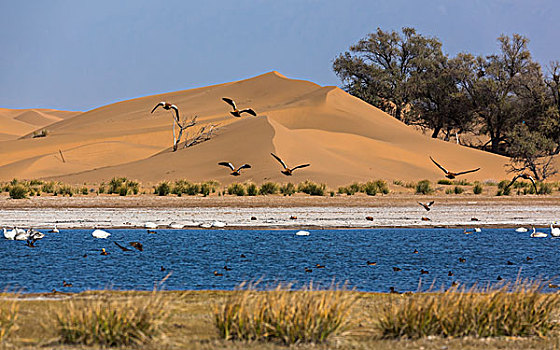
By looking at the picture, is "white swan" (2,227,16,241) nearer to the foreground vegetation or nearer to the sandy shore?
the sandy shore

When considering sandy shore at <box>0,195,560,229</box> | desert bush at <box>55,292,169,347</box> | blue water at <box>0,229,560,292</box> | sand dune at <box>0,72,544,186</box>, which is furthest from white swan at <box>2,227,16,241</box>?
sand dune at <box>0,72,544,186</box>

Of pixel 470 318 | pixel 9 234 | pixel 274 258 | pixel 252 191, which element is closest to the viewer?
pixel 470 318

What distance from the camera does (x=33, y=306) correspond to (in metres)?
9.62

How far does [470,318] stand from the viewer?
838cm

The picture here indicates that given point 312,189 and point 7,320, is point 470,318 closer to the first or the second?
point 7,320

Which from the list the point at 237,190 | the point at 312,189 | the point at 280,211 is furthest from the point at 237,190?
the point at 280,211

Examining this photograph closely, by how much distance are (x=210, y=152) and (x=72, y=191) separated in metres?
20.5

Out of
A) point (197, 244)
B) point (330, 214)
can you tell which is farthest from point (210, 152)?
point (197, 244)

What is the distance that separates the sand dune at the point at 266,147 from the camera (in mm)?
53406

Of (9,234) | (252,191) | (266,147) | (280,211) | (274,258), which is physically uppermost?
(266,147)

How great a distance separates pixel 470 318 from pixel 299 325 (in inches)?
76.6

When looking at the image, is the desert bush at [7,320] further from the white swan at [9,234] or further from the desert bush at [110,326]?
the white swan at [9,234]

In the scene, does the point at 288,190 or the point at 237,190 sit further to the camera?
the point at 288,190

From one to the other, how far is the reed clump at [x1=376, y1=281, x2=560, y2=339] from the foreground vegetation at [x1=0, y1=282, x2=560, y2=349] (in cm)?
1
